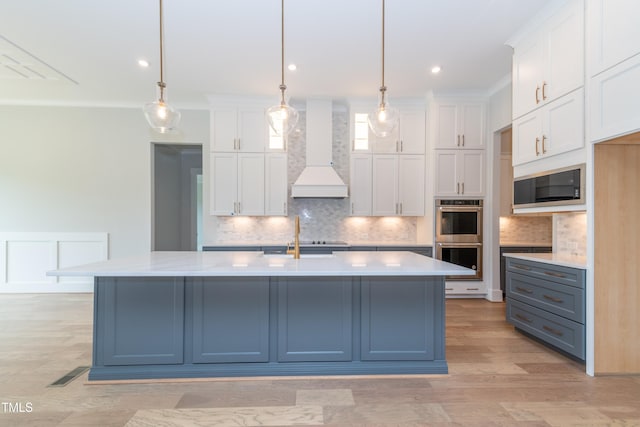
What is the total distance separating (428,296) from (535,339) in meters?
1.61

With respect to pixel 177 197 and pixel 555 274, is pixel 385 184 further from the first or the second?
pixel 177 197

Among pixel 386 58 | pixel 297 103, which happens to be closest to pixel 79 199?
pixel 297 103

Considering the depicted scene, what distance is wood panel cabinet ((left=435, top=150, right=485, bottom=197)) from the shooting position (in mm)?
4883

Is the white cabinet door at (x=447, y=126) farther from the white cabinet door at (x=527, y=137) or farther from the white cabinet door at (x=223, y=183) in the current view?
the white cabinet door at (x=223, y=183)

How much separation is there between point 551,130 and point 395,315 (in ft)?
7.15

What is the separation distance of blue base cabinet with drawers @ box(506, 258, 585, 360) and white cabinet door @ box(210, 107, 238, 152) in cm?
409

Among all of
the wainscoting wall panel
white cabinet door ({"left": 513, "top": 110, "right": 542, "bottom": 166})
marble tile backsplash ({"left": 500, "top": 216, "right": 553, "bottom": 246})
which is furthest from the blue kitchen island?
marble tile backsplash ({"left": 500, "top": 216, "right": 553, "bottom": 246})

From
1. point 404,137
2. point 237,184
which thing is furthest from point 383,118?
point 237,184

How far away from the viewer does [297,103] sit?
5297 millimetres

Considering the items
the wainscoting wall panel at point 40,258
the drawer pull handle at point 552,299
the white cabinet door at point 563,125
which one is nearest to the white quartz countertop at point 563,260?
the drawer pull handle at point 552,299

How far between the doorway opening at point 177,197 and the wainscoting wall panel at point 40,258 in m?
1.12

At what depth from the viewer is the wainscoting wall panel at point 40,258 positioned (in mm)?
5168

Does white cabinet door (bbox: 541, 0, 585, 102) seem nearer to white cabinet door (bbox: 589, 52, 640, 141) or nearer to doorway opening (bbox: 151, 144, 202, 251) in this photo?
white cabinet door (bbox: 589, 52, 640, 141)

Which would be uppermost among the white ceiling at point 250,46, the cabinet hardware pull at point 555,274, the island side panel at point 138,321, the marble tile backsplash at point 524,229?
the white ceiling at point 250,46
